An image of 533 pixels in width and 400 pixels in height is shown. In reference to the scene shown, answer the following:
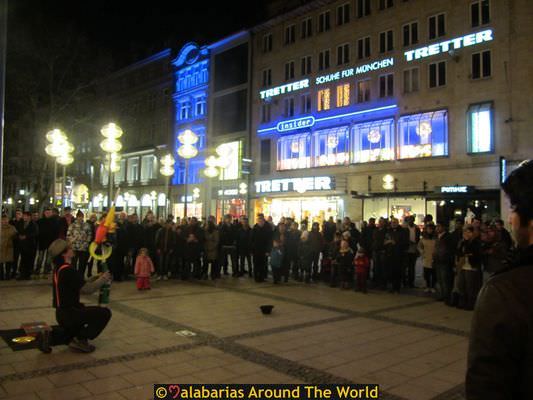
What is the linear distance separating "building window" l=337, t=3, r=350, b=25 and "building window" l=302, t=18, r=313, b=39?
256 centimetres

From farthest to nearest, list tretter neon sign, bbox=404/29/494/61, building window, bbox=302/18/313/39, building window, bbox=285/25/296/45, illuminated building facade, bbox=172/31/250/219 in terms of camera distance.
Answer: illuminated building facade, bbox=172/31/250/219 → building window, bbox=285/25/296/45 → building window, bbox=302/18/313/39 → tretter neon sign, bbox=404/29/494/61

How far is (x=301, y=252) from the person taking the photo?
14.9 m

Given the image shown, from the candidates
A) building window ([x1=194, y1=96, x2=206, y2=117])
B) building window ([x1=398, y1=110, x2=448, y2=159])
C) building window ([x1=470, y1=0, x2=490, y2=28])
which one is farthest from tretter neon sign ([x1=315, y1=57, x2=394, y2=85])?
building window ([x1=194, y1=96, x2=206, y2=117])

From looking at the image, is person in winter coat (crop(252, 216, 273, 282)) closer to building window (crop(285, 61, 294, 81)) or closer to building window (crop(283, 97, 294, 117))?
building window (crop(283, 97, 294, 117))

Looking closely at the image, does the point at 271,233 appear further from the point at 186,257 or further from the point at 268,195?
the point at 268,195

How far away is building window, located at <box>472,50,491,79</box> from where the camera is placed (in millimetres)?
24953

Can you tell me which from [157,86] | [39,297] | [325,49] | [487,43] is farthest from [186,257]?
[157,86]

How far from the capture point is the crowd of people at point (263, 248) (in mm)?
12531

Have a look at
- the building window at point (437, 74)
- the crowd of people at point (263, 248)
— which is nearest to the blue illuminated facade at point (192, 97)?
the building window at point (437, 74)

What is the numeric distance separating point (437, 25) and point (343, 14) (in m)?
7.45

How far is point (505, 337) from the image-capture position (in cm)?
165

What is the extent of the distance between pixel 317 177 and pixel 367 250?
1825cm

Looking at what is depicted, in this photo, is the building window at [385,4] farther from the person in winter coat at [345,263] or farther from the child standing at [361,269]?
the child standing at [361,269]

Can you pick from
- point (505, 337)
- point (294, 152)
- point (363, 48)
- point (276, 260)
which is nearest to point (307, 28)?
point (363, 48)
